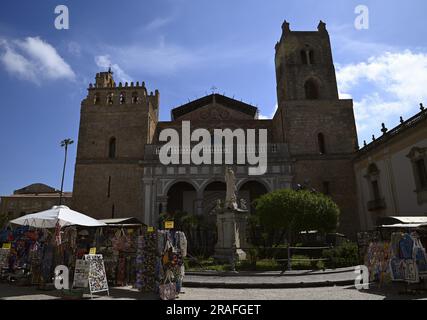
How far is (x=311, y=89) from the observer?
87.7ft

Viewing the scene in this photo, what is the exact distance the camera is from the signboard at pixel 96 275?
6.88 meters

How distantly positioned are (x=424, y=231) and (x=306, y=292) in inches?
180

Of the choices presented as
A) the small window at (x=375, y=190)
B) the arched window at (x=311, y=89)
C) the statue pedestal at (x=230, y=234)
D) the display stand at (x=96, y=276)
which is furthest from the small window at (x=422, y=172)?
the display stand at (x=96, y=276)

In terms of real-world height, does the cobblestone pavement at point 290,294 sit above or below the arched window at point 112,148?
below

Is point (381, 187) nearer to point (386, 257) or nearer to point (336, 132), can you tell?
point (336, 132)

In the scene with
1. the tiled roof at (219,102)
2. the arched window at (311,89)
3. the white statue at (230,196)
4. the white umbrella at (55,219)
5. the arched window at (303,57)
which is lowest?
the white umbrella at (55,219)

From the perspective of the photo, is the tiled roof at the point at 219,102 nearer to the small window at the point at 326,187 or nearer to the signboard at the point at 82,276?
the small window at the point at 326,187

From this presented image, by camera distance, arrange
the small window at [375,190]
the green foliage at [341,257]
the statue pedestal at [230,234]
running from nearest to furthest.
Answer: the green foliage at [341,257]
the statue pedestal at [230,234]
the small window at [375,190]

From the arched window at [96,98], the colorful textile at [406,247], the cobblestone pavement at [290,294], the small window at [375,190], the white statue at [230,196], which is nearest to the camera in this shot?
the cobblestone pavement at [290,294]

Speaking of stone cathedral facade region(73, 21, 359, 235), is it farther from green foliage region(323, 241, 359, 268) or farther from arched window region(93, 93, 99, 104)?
green foliage region(323, 241, 359, 268)

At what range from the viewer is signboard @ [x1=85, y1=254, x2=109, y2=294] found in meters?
6.88

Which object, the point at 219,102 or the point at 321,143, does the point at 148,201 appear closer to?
the point at 321,143

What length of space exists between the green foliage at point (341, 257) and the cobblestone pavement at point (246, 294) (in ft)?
13.9

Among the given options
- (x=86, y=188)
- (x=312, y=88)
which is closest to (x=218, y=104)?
(x=312, y=88)
